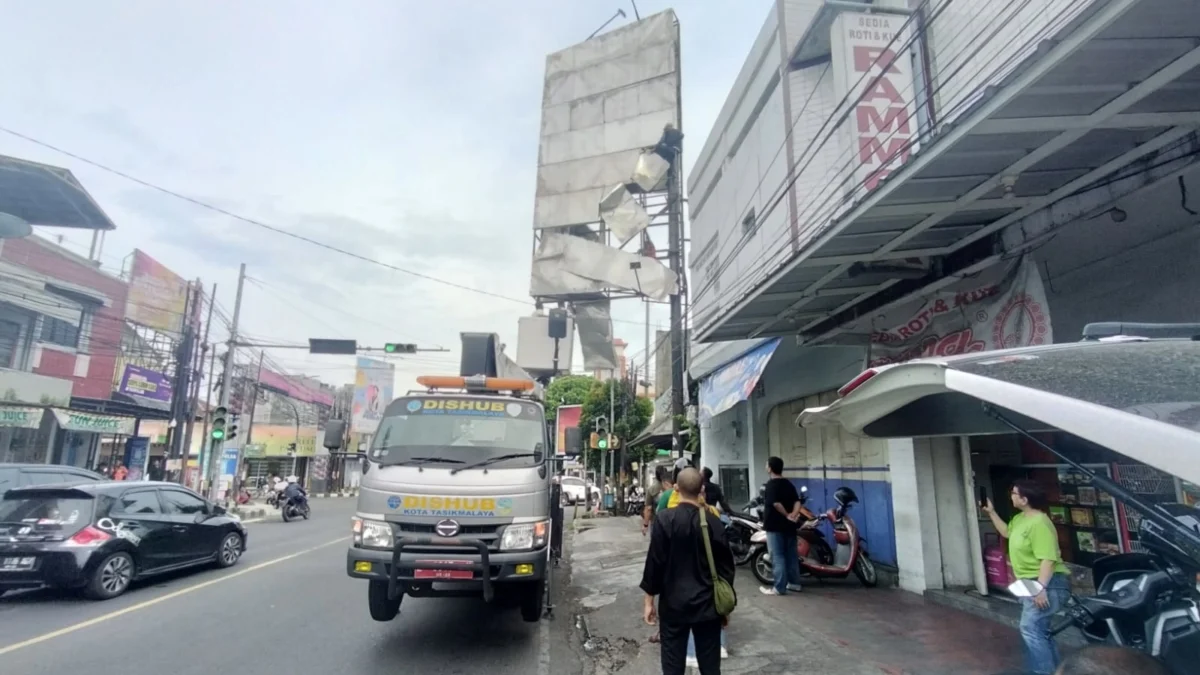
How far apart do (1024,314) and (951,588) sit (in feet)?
11.9

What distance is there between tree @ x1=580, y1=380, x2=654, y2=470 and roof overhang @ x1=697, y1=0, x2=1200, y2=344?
1998 centimetres

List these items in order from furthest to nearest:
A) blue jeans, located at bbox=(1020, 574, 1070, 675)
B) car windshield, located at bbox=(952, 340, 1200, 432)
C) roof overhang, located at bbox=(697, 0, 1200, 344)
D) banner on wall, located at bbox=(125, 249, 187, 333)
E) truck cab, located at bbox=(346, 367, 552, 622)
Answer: banner on wall, located at bbox=(125, 249, 187, 333) → truck cab, located at bbox=(346, 367, 552, 622) → blue jeans, located at bbox=(1020, 574, 1070, 675) → roof overhang, located at bbox=(697, 0, 1200, 344) → car windshield, located at bbox=(952, 340, 1200, 432)

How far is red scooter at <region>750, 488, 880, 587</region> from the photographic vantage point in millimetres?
7898

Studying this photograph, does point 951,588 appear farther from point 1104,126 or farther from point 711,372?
point 711,372

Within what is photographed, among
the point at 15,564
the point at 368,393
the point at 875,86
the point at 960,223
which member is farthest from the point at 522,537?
the point at 368,393

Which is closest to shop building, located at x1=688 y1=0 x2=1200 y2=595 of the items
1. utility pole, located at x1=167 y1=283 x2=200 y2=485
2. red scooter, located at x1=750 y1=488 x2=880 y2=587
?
red scooter, located at x1=750 y1=488 x2=880 y2=587

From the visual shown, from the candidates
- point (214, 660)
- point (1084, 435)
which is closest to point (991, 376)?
point (1084, 435)

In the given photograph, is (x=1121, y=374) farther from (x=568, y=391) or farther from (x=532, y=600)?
(x=568, y=391)

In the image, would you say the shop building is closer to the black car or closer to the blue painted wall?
the blue painted wall

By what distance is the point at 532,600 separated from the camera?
19.8 feet

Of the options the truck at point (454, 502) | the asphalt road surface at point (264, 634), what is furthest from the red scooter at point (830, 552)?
the truck at point (454, 502)

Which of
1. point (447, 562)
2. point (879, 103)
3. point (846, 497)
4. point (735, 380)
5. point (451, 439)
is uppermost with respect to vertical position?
point (879, 103)

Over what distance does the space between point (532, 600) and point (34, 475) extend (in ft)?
31.9

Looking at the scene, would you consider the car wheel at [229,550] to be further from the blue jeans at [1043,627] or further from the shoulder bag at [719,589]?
the blue jeans at [1043,627]
